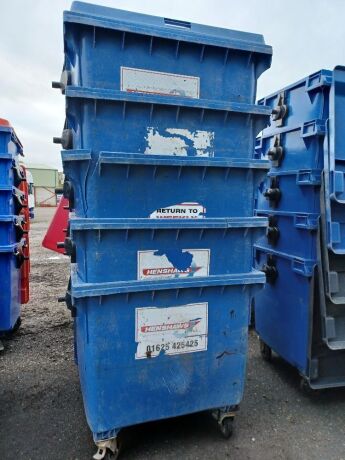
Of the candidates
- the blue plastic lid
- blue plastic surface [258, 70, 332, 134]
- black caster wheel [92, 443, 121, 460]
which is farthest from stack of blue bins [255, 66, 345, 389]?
black caster wheel [92, 443, 121, 460]

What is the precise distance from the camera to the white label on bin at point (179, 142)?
195 cm

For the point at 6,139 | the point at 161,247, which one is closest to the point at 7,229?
the point at 6,139

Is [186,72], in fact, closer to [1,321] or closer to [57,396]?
[57,396]

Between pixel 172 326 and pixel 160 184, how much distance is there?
0.81 metres

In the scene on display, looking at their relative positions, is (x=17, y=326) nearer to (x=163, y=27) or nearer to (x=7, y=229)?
(x=7, y=229)

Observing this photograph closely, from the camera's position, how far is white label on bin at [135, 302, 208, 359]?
6.62ft

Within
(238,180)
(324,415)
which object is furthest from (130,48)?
(324,415)

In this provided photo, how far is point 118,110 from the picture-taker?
1.87m

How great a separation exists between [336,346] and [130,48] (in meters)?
2.30

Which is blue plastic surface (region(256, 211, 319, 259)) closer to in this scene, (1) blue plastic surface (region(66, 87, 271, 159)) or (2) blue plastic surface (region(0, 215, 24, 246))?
(1) blue plastic surface (region(66, 87, 271, 159))

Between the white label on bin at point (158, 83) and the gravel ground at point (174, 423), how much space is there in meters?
2.08

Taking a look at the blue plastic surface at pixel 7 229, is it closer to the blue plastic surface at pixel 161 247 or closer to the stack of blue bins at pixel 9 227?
the stack of blue bins at pixel 9 227

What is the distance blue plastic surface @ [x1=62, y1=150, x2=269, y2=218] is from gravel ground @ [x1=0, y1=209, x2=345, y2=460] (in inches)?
56.0

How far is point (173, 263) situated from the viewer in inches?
79.6
